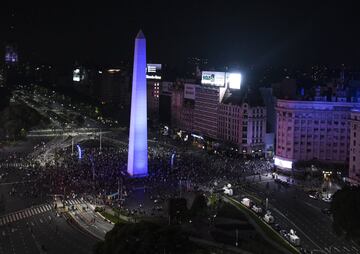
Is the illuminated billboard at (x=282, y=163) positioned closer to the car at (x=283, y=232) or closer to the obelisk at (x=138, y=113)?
the obelisk at (x=138, y=113)

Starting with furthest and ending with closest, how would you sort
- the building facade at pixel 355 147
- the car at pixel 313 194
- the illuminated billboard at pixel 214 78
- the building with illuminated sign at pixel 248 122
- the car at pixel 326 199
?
1. the illuminated billboard at pixel 214 78
2. the building with illuminated sign at pixel 248 122
3. the building facade at pixel 355 147
4. the car at pixel 313 194
5. the car at pixel 326 199

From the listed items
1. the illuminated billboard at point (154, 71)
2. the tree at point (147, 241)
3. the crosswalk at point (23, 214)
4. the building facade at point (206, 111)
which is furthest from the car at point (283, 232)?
the illuminated billboard at point (154, 71)

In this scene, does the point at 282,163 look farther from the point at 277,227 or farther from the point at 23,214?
the point at 23,214

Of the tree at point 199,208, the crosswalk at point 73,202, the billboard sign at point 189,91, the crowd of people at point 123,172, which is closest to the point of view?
the tree at point 199,208

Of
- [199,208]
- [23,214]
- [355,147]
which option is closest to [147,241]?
[199,208]

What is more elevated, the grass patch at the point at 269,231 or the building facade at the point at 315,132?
the building facade at the point at 315,132

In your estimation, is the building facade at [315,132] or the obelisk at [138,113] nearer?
the obelisk at [138,113]

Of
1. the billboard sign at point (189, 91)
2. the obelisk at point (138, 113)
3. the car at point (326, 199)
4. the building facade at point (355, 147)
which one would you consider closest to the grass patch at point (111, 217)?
the obelisk at point (138, 113)

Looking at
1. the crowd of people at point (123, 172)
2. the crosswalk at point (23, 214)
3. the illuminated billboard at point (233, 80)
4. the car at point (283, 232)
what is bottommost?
the crosswalk at point (23, 214)
